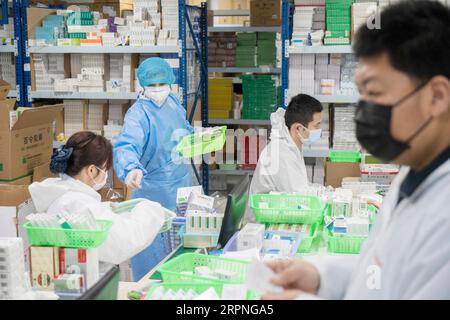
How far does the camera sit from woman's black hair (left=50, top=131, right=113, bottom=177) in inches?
115

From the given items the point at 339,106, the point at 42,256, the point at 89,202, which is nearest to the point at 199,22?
the point at 339,106

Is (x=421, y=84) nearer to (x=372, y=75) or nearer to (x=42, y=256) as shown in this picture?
(x=372, y=75)

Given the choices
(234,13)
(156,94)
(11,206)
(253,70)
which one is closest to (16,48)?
(11,206)

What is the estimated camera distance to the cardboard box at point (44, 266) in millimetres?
2361

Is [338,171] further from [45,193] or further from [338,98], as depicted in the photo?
[45,193]

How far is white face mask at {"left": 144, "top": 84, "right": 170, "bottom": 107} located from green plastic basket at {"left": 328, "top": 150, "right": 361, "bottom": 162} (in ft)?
5.61

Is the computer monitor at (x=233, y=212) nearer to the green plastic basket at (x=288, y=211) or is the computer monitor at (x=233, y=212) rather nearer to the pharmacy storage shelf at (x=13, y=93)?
the green plastic basket at (x=288, y=211)

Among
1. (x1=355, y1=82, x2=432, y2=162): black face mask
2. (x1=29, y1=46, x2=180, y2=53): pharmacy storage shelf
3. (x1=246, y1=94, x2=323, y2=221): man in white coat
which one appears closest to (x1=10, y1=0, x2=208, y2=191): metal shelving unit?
(x1=29, y1=46, x2=180, y2=53): pharmacy storage shelf

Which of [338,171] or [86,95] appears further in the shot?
[86,95]

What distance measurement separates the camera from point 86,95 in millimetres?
6020

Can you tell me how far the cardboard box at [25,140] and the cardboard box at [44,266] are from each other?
9.65 ft

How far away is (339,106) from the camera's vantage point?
553cm

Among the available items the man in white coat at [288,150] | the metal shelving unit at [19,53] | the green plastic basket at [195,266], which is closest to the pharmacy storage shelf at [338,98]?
the man in white coat at [288,150]

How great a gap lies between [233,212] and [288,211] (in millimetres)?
457
